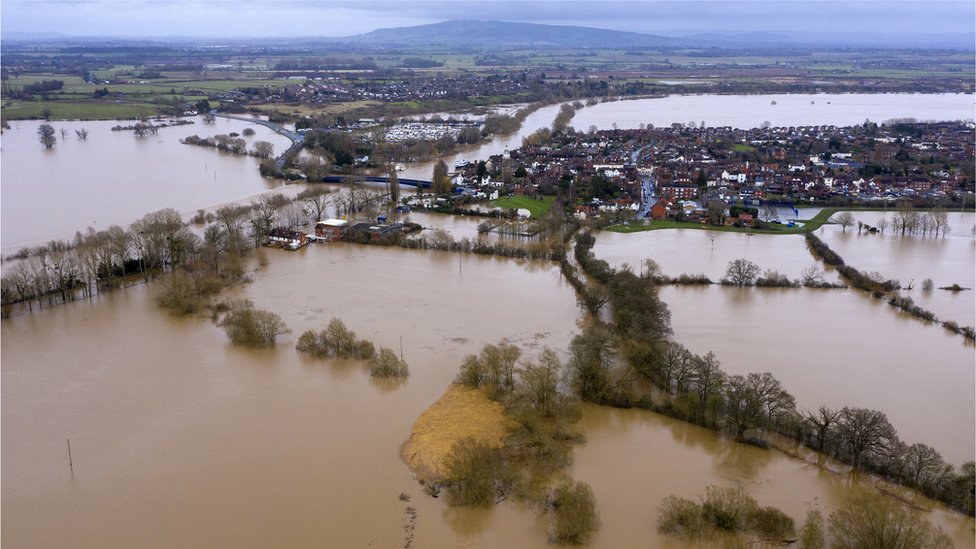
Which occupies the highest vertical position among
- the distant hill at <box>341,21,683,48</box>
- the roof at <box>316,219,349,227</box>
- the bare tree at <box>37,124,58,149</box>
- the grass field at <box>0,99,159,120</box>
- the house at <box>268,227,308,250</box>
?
the distant hill at <box>341,21,683,48</box>

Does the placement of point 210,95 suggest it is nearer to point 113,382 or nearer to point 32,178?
point 32,178

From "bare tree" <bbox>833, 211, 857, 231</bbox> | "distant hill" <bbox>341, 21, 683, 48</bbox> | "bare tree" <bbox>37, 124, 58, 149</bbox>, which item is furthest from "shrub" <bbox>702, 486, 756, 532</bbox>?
"distant hill" <bbox>341, 21, 683, 48</bbox>

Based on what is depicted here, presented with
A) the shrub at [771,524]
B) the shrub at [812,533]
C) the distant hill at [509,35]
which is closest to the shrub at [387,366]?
the shrub at [771,524]

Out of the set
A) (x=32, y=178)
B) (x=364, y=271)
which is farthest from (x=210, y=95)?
(x=364, y=271)

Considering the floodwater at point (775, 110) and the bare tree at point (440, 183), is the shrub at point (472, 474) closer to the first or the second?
the bare tree at point (440, 183)

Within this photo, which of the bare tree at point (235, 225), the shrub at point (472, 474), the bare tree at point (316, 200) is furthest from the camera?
the bare tree at point (316, 200)

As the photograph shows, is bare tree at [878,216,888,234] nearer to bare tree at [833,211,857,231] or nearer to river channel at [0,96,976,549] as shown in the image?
bare tree at [833,211,857,231]
